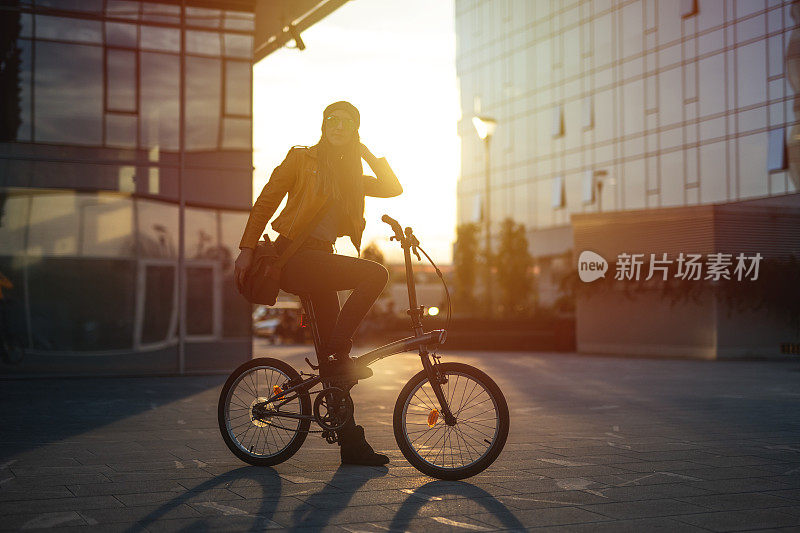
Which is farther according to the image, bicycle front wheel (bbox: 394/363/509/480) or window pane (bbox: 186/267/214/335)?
window pane (bbox: 186/267/214/335)

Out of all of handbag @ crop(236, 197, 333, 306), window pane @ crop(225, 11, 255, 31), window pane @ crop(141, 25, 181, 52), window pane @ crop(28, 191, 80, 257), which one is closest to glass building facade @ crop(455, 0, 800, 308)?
window pane @ crop(225, 11, 255, 31)

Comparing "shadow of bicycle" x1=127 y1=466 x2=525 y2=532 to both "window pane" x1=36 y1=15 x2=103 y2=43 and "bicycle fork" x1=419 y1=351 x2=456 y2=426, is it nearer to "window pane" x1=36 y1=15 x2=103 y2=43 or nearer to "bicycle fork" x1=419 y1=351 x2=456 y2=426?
"bicycle fork" x1=419 y1=351 x2=456 y2=426

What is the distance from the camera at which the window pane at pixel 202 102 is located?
1490cm

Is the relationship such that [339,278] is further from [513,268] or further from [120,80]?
[513,268]

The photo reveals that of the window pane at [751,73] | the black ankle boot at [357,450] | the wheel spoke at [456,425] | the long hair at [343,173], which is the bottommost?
the black ankle boot at [357,450]

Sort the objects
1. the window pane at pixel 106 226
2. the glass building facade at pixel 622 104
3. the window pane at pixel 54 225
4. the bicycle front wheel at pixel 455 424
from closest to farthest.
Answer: the bicycle front wheel at pixel 455 424, the window pane at pixel 54 225, the window pane at pixel 106 226, the glass building facade at pixel 622 104

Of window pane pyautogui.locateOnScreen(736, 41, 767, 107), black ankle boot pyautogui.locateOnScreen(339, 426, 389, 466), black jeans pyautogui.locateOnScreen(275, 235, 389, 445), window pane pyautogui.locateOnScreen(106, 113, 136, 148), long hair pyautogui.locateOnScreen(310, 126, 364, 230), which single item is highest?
window pane pyautogui.locateOnScreen(736, 41, 767, 107)

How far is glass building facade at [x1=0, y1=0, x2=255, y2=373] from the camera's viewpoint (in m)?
14.2

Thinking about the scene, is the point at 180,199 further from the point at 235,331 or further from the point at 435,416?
the point at 435,416

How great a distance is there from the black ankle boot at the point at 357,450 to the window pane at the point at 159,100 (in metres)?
10.2

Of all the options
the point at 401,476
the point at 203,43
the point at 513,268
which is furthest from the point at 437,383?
the point at 513,268

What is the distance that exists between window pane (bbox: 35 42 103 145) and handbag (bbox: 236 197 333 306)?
999 centimetres

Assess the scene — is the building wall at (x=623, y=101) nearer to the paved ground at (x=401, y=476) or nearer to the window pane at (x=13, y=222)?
the window pane at (x=13, y=222)

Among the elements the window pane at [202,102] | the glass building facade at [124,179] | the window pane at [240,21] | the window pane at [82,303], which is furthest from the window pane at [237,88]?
the window pane at [82,303]
